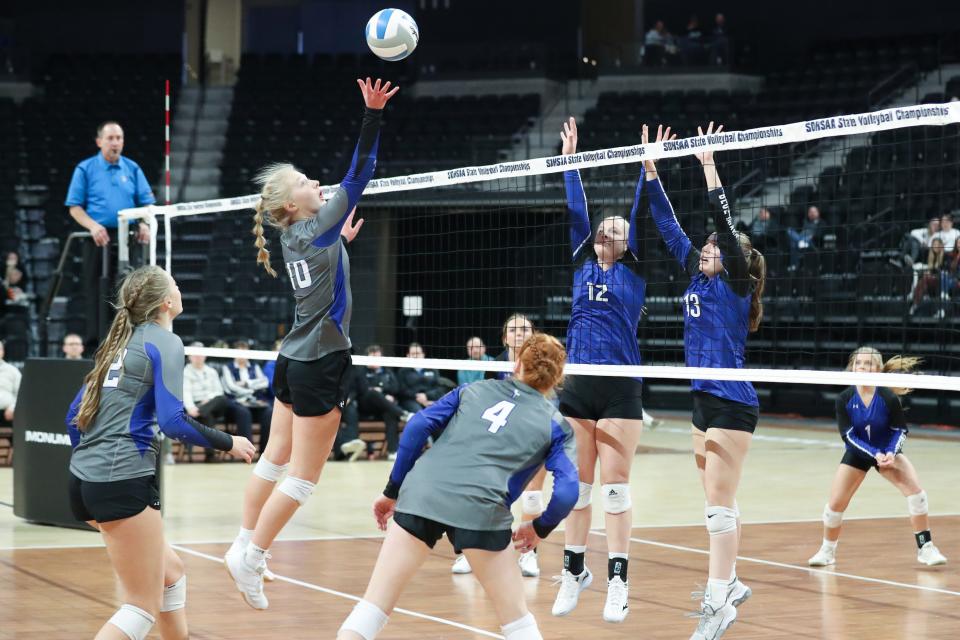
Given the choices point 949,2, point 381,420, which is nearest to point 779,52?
point 949,2

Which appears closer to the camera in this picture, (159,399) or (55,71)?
(159,399)

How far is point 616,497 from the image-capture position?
6.37 metres

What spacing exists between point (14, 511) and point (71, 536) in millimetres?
1005

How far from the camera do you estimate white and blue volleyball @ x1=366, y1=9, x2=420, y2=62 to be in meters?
6.68

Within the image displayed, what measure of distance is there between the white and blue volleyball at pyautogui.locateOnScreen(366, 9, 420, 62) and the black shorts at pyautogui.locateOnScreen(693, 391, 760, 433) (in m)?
2.29

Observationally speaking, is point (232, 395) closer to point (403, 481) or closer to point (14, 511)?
point (14, 511)

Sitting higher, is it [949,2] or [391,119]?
[949,2]

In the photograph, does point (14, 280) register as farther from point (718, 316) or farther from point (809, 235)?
point (718, 316)

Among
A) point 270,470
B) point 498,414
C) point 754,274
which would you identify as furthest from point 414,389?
point 498,414

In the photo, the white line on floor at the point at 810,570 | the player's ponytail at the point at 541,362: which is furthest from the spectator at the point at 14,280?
the player's ponytail at the point at 541,362

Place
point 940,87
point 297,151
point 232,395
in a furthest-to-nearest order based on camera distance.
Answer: point 297,151 → point 940,87 → point 232,395

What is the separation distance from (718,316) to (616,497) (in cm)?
99

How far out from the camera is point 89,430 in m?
4.68

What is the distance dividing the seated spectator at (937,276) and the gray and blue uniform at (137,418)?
31.3 ft
